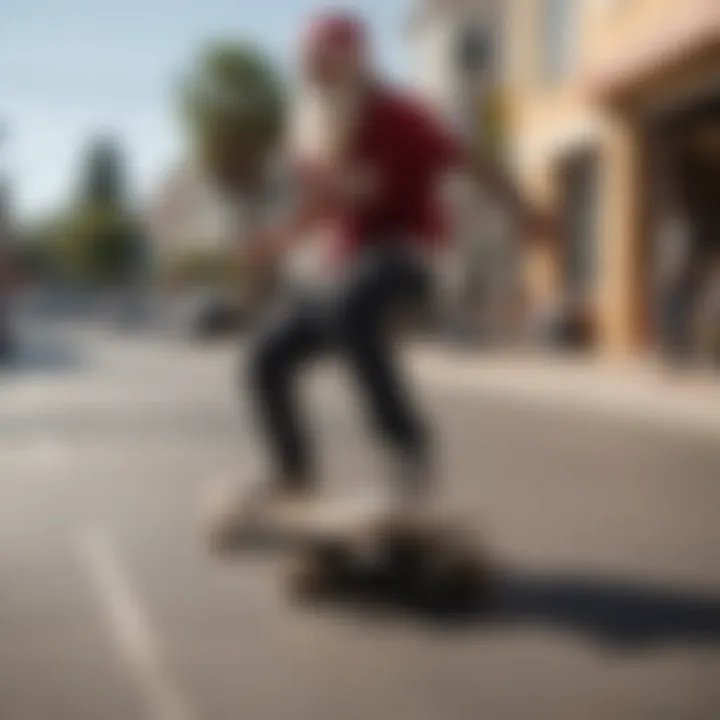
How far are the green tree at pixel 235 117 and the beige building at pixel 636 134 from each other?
265 inches

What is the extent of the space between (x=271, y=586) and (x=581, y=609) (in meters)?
0.81

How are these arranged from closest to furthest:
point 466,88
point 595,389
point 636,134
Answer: point 466,88 < point 595,389 < point 636,134

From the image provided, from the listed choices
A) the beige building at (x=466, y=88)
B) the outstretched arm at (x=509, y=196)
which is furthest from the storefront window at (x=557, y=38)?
the outstretched arm at (x=509, y=196)

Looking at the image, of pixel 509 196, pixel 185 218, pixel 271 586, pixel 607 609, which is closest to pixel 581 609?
pixel 607 609

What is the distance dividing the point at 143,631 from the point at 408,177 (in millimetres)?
1236

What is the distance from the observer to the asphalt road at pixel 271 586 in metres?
2.78

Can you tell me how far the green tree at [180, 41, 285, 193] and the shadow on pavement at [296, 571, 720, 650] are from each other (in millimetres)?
1144

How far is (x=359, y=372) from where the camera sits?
11.7 feet

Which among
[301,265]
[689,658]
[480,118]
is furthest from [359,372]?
[689,658]

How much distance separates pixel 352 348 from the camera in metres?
3.54

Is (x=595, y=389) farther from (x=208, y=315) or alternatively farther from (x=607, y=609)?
(x=208, y=315)

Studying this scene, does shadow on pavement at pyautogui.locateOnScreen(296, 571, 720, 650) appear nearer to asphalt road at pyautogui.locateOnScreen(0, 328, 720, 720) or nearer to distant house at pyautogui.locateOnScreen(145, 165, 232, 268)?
asphalt road at pyautogui.locateOnScreen(0, 328, 720, 720)

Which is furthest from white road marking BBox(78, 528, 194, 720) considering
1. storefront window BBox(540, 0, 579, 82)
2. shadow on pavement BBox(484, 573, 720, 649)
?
storefront window BBox(540, 0, 579, 82)

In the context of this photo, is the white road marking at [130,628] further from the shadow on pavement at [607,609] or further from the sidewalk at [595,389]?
the sidewalk at [595,389]
